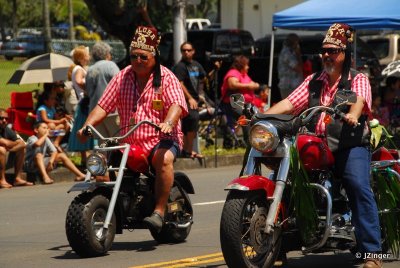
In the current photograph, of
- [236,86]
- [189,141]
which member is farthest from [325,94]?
[236,86]

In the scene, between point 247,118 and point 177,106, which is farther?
point 177,106

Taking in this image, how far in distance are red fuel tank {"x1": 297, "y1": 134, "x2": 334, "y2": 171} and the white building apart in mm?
42922

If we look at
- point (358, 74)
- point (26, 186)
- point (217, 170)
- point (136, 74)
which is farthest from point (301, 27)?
point (358, 74)

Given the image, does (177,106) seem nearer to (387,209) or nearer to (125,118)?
(125,118)

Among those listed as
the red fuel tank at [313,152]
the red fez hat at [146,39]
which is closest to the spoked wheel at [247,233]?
the red fuel tank at [313,152]

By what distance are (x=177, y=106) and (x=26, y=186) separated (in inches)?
265

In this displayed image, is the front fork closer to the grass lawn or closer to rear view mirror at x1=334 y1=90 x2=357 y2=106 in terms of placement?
rear view mirror at x1=334 y1=90 x2=357 y2=106

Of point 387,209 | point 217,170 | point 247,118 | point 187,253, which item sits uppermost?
point 247,118

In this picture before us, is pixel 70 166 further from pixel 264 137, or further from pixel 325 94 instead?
pixel 264 137

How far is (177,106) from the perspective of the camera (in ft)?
31.9

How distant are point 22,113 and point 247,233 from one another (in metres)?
9.86

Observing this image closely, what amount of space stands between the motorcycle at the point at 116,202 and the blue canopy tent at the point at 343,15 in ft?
32.9

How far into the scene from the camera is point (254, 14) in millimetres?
52906

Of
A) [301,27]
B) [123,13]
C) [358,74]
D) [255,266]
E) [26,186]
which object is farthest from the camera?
[123,13]
